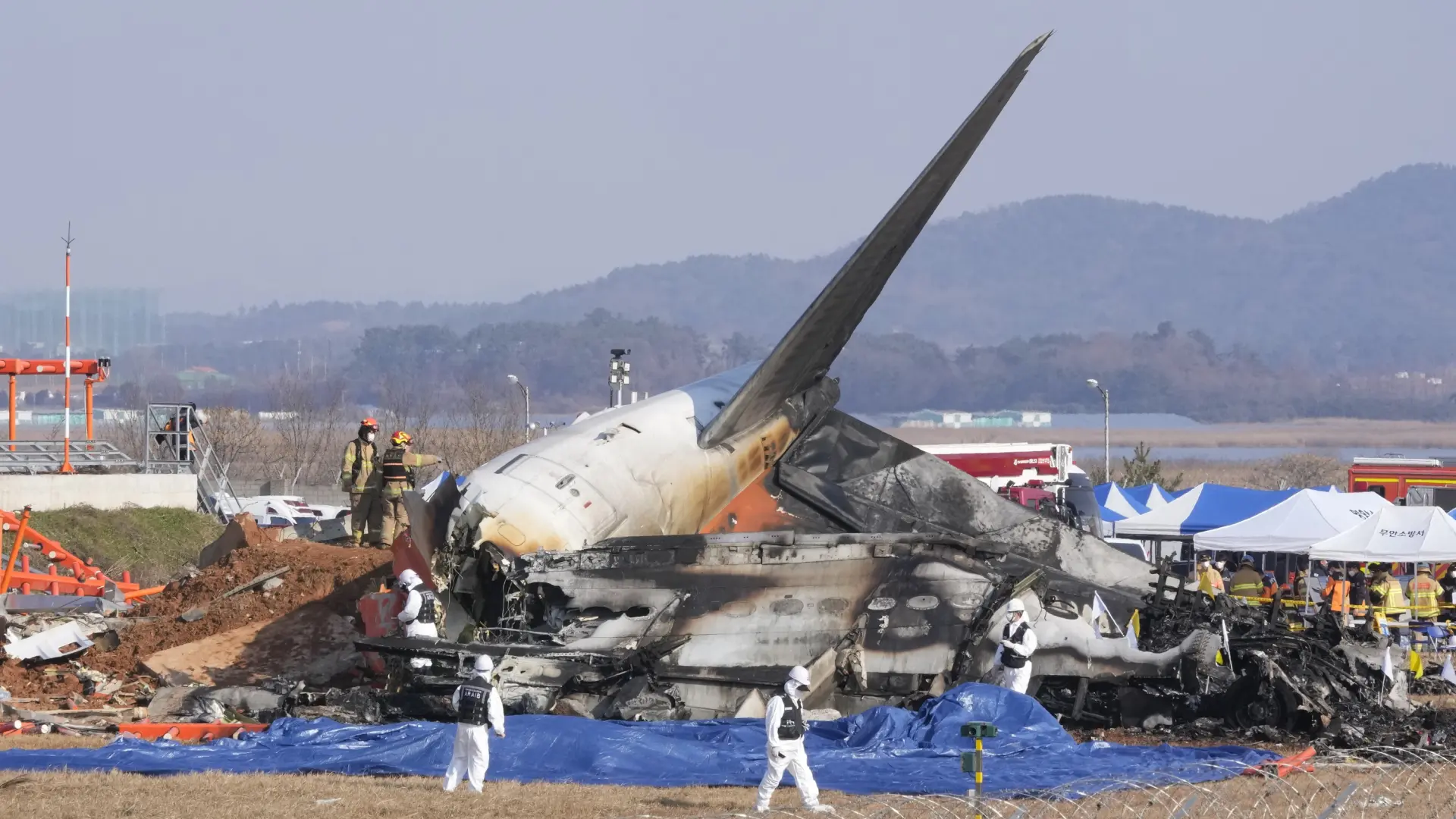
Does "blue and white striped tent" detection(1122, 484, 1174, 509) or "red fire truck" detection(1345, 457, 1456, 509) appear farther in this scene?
"red fire truck" detection(1345, 457, 1456, 509)

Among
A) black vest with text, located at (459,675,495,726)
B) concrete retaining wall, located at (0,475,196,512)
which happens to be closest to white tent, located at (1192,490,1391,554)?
black vest with text, located at (459,675,495,726)

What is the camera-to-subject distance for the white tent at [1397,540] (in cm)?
3362

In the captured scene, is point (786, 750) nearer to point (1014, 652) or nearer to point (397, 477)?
point (1014, 652)

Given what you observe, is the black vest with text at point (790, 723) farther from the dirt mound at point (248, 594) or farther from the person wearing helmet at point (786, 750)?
the dirt mound at point (248, 594)

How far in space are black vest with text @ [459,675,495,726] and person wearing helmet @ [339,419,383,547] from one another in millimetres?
11790

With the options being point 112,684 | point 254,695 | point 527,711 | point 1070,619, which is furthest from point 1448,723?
point 112,684

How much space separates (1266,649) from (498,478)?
9578 mm

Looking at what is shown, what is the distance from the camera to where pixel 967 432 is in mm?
165500

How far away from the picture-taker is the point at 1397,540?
34.3 m

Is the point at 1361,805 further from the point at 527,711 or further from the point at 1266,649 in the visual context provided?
the point at 527,711

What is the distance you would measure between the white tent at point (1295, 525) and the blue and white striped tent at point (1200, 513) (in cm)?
224

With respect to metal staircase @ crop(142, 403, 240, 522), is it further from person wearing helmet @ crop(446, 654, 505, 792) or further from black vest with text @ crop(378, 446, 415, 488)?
person wearing helmet @ crop(446, 654, 505, 792)

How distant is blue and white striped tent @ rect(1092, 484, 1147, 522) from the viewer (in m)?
45.5

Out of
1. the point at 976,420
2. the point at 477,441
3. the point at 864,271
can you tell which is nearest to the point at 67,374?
the point at 864,271
